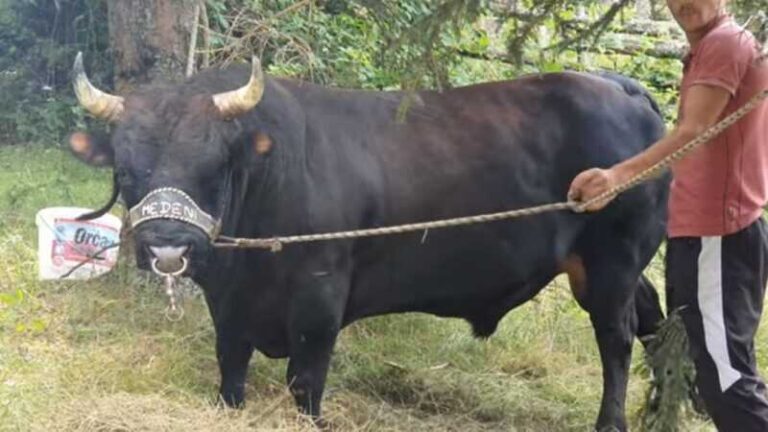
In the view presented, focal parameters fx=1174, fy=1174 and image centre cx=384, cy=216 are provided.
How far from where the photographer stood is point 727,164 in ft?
12.9

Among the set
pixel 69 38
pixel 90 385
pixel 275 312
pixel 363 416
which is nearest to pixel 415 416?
pixel 363 416

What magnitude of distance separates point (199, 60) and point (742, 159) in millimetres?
3853

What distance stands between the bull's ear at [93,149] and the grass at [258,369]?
99 centimetres

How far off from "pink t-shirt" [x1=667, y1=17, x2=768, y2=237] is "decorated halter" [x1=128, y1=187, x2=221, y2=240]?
177cm

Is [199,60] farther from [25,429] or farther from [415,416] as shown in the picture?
[25,429]

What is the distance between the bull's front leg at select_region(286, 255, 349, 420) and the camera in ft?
16.4

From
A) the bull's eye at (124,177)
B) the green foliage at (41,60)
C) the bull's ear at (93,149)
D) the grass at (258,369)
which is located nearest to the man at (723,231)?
the grass at (258,369)

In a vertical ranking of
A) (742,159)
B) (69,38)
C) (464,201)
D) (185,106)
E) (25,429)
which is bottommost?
(69,38)

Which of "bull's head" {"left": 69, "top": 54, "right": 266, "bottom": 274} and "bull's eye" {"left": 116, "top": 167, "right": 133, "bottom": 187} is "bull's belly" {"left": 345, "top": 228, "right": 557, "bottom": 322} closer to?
"bull's head" {"left": 69, "top": 54, "right": 266, "bottom": 274}

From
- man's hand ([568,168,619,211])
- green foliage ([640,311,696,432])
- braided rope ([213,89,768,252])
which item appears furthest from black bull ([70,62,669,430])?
man's hand ([568,168,619,211])

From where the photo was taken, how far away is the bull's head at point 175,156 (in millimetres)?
4395

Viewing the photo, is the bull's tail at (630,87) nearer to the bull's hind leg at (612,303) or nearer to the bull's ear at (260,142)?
the bull's hind leg at (612,303)

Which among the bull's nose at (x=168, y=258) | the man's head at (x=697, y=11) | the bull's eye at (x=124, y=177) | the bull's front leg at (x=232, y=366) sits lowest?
the bull's front leg at (x=232, y=366)

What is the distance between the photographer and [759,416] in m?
3.96
